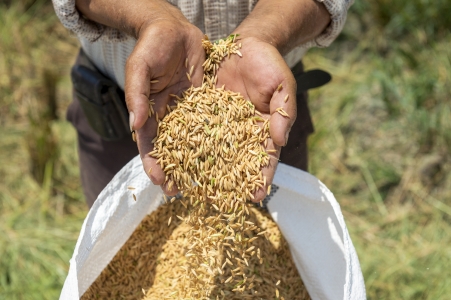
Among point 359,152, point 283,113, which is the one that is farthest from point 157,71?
point 359,152

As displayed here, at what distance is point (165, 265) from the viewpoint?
1473 millimetres

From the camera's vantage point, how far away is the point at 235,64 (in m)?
1.32

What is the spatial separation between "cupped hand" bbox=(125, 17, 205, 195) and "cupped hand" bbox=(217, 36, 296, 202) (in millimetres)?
95

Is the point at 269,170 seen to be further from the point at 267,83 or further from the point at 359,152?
the point at 359,152

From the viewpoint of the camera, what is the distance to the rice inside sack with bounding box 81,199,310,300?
142 cm

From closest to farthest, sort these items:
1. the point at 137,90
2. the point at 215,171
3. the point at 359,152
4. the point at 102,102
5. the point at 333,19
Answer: the point at 137,90 < the point at 215,171 < the point at 333,19 < the point at 102,102 < the point at 359,152

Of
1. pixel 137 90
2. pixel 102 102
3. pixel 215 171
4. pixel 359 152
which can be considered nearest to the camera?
pixel 137 90

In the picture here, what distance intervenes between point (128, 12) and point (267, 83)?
38 cm

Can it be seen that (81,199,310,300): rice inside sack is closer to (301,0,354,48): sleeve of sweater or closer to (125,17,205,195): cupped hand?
(125,17,205,195): cupped hand

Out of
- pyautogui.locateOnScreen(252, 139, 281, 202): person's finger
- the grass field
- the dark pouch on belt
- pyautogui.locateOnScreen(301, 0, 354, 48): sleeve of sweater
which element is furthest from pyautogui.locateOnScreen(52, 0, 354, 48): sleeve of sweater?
the grass field

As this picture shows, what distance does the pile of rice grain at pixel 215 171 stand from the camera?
1279 millimetres

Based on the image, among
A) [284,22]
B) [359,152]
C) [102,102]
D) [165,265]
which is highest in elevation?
[284,22]

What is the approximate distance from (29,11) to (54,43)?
0.25m

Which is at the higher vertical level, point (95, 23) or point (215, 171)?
point (95, 23)
